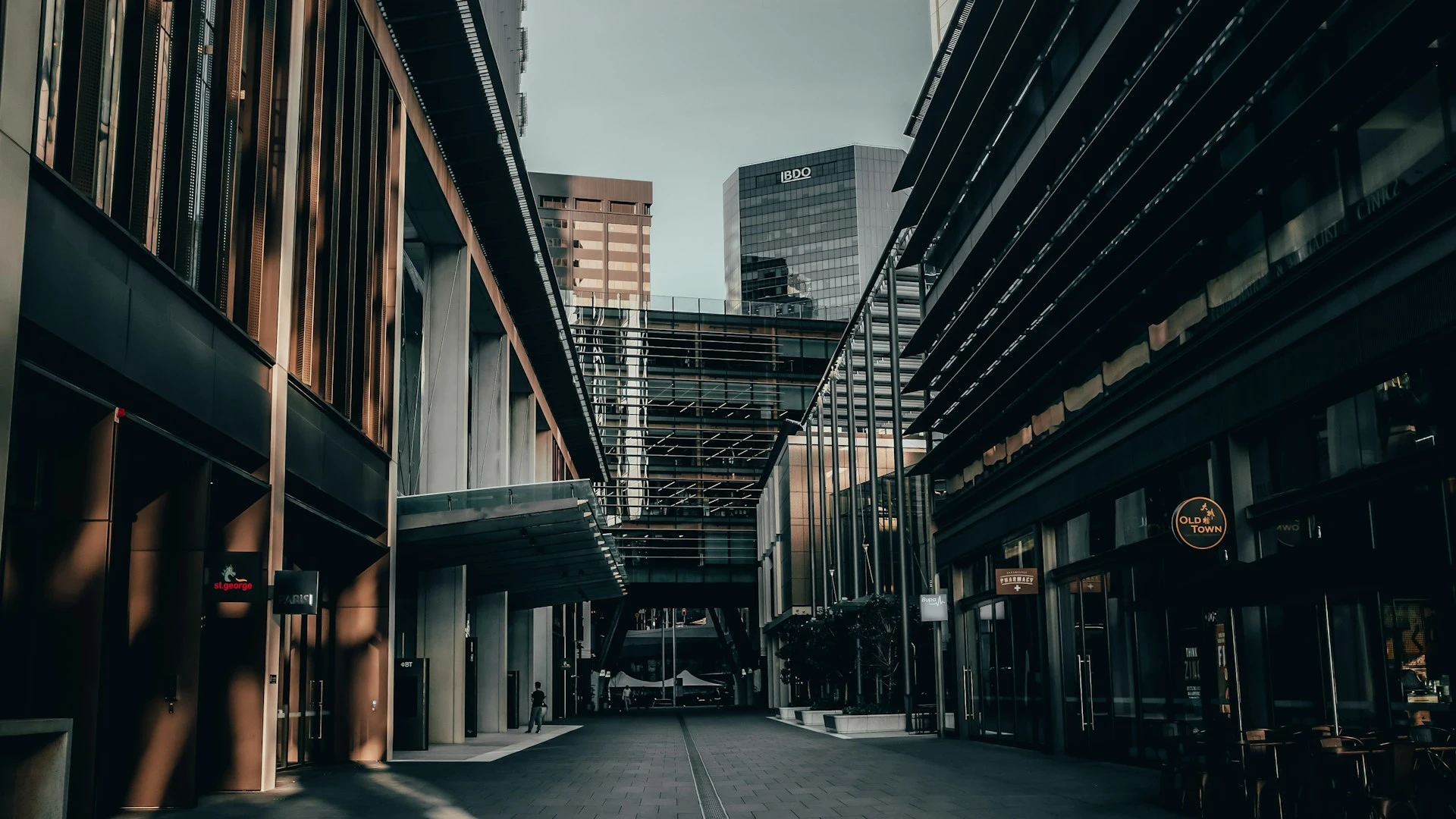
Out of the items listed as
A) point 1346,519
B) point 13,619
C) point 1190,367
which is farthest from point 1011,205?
point 13,619

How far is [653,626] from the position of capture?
139 meters

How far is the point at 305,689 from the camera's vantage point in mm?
23969

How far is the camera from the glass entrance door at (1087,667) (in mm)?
23094

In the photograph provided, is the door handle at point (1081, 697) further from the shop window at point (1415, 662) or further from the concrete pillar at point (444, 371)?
the concrete pillar at point (444, 371)

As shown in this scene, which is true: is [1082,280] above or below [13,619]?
above

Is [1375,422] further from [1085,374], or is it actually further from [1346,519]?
[1085,374]

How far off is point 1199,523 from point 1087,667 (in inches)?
335

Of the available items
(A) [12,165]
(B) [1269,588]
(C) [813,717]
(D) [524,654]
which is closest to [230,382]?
(A) [12,165]

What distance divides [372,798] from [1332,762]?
11.5 metres

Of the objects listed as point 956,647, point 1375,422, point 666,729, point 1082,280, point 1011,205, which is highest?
point 1011,205

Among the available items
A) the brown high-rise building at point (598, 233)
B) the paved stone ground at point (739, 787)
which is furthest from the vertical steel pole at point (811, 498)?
the brown high-rise building at point (598, 233)

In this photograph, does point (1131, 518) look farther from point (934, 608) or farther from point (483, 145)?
point (483, 145)

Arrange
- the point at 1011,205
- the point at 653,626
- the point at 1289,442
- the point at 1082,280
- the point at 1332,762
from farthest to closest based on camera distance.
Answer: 1. the point at 653,626
2. the point at 1011,205
3. the point at 1082,280
4. the point at 1289,442
5. the point at 1332,762

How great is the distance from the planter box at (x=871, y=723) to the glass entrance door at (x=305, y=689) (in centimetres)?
1596
